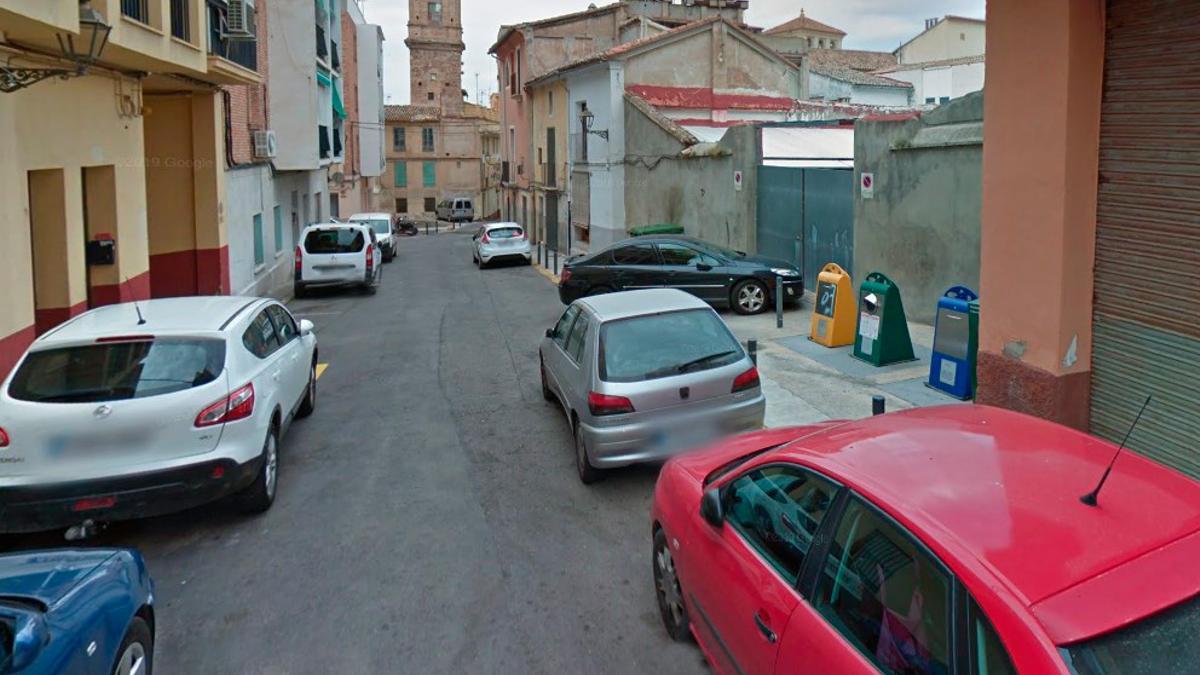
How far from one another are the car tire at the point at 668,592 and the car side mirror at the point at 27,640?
2.77 meters

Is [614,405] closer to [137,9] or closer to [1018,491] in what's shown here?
[1018,491]

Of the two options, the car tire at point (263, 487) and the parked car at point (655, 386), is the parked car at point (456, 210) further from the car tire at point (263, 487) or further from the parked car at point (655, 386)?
the car tire at point (263, 487)

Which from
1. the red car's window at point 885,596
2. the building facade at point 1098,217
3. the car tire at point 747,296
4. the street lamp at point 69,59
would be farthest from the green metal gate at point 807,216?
the red car's window at point 885,596

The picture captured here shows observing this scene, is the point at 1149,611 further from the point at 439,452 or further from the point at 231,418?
the point at 439,452

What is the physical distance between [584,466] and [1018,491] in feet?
14.6

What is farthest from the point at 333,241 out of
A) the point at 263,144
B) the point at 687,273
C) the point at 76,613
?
the point at 76,613

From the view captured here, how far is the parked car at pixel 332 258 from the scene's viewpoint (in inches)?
802

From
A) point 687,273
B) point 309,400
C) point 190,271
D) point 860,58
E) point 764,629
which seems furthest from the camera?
point 860,58

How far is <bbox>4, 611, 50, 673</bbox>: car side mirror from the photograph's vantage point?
10.0 feet

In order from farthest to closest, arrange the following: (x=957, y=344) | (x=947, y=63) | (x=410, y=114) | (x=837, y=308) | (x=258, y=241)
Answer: (x=410, y=114), (x=947, y=63), (x=258, y=241), (x=837, y=308), (x=957, y=344)

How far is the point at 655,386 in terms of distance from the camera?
678 cm

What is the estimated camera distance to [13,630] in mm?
3203

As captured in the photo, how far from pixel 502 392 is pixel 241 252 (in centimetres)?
1070

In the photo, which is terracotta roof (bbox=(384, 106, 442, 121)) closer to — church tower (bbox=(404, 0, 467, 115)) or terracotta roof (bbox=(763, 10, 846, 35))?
church tower (bbox=(404, 0, 467, 115))
